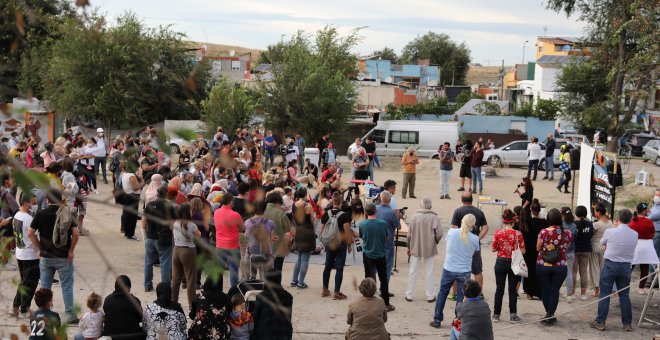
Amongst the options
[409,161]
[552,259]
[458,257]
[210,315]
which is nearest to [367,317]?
[210,315]

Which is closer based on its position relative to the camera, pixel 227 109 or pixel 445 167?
pixel 445 167

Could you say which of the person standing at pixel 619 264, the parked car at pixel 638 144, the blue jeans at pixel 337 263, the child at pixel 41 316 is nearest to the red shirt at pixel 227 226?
the blue jeans at pixel 337 263

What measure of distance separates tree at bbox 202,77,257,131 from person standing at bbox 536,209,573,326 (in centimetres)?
2047

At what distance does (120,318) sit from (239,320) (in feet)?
3.63

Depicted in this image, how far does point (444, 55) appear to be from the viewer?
100812 millimetres

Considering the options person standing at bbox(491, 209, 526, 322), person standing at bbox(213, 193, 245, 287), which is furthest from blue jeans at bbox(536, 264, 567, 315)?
person standing at bbox(213, 193, 245, 287)

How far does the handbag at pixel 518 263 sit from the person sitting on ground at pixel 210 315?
14.2 ft

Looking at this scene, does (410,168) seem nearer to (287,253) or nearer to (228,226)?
(228,226)

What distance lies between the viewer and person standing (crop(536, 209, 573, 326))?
32.6 feet

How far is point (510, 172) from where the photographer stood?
28578 millimetres

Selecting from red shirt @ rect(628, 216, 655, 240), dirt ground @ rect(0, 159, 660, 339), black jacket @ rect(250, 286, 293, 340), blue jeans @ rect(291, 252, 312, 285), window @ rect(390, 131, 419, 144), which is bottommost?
dirt ground @ rect(0, 159, 660, 339)

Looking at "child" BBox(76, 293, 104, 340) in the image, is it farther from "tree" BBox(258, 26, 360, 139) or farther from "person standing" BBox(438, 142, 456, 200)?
"tree" BBox(258, 26, 360, 139)

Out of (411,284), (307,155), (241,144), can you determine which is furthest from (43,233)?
(307,155)

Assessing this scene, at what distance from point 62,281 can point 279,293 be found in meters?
3.02
